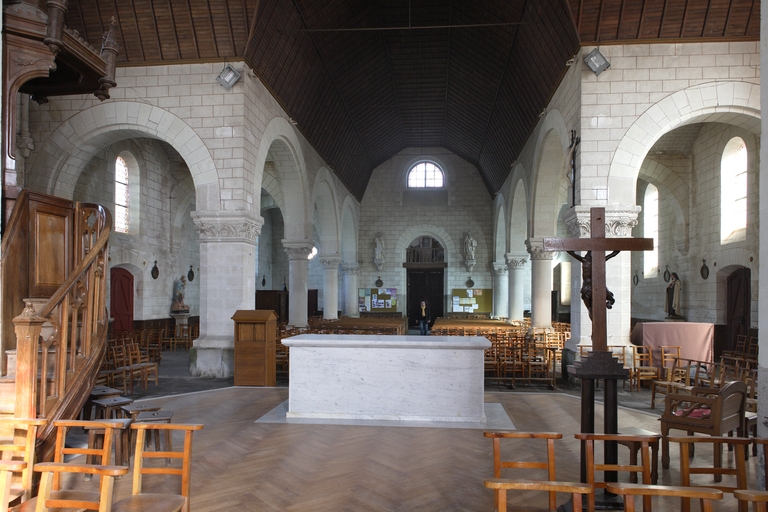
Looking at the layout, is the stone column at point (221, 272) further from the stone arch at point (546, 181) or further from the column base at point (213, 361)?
the stone arch at point (546, 181)

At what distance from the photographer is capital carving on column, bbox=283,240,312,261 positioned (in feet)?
50.2

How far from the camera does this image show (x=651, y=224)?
17.5 metres

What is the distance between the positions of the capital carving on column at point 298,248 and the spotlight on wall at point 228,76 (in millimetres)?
5840

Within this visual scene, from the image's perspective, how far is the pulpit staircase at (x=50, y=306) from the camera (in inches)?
148

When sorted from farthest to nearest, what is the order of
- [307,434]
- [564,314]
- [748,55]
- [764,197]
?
[564,314] < [748,55] < [307,434] < [764,197]

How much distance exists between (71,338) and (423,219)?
68.9ft

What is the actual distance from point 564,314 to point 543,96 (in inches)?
577

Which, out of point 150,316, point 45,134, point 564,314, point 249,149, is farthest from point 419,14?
point 564,314

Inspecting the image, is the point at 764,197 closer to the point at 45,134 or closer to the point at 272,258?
the point at 45,134

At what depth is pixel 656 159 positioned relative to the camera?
50.5 ft

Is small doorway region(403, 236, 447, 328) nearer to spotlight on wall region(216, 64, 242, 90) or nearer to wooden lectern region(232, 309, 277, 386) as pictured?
spotlight on wall region(216, 64, 242, 90)

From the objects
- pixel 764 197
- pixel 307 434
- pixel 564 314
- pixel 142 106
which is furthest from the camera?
pixel 564 314

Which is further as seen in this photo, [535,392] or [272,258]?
[272,258]

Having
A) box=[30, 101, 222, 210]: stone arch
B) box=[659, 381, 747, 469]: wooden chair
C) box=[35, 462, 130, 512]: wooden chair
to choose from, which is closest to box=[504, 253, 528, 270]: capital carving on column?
box=[30, 101, 222, 210]: stone arch
